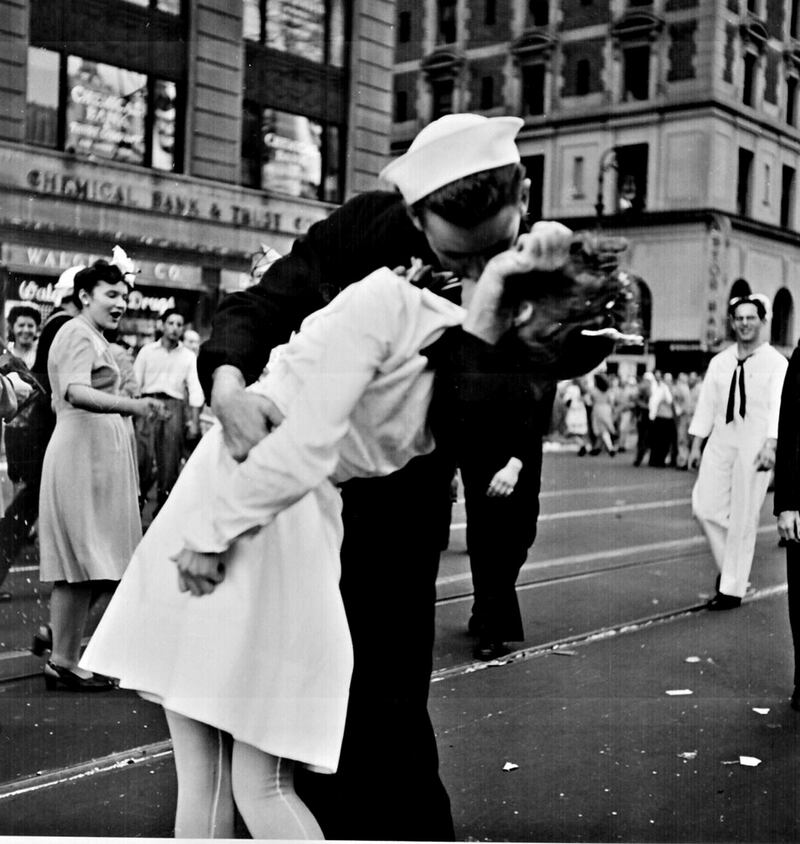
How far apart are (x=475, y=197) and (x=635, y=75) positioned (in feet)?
3.88

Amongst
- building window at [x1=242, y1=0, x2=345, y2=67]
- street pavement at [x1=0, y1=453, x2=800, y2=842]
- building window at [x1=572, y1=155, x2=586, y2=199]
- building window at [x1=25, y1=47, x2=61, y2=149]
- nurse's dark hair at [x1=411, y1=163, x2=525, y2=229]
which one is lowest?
street pavement at [x1=0, y1=453, x2=800, y2=842]

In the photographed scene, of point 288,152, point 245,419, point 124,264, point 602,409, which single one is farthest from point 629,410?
point 245,419

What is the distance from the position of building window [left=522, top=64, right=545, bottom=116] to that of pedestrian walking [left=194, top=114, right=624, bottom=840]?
61 cm

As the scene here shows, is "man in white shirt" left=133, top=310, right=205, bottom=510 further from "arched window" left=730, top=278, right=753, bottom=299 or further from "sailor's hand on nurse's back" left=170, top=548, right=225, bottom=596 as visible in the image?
"arched window" left=730, top=278, right=753, bottom=299

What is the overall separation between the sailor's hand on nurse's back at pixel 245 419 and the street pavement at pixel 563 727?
2.92 ft

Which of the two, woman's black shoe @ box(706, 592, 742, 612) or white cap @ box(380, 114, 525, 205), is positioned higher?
white cap @ box(380, 114, 525, 205)

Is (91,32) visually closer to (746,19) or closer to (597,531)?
(746,19)

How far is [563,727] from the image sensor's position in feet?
12.1

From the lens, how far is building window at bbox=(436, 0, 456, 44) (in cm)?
324

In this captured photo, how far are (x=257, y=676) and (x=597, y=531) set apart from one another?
231 cm

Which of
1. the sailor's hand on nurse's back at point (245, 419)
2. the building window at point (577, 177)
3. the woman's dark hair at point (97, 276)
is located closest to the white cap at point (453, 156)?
the sailor's hand on nurse's back at point (245, 419)

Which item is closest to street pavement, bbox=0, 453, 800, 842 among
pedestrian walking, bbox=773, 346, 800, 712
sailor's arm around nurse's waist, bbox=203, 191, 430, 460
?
pedestrian walking, bbox=773, 346, 800, 712

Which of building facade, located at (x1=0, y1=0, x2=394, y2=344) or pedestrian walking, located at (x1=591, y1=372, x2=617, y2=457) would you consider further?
pedestrian walking, located at (x1=591, y1=372, x2=617, y2=457)

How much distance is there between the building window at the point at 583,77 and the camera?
3.19 m
